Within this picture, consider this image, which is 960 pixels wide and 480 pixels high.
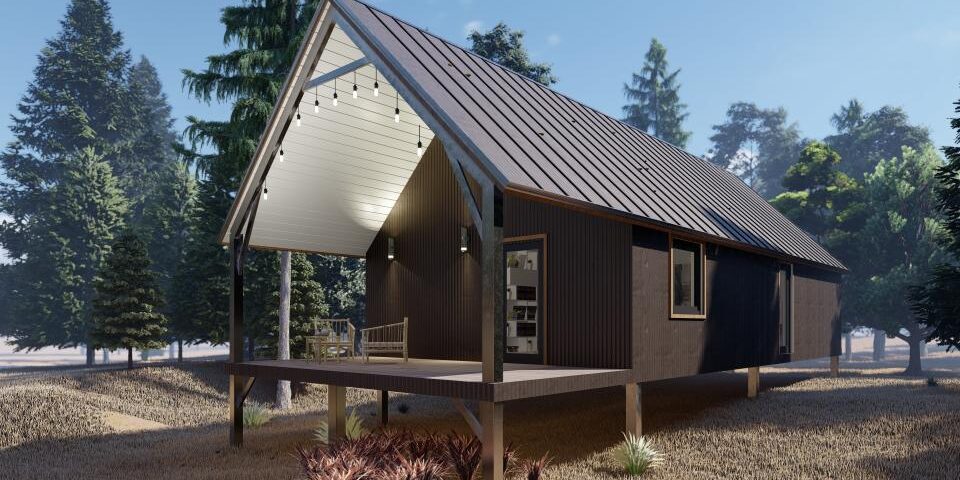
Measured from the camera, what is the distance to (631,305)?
10.6 m

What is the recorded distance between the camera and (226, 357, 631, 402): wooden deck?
8.21 m

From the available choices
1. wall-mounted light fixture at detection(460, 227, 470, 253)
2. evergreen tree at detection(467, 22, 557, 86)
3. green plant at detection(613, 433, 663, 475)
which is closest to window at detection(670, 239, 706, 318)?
green plant at detection(613, 433, 663, 475)

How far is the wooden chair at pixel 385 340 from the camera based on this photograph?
1183 cm

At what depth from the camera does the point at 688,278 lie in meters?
12.4

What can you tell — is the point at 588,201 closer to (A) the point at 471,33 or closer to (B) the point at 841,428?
(B) the point at 841,428

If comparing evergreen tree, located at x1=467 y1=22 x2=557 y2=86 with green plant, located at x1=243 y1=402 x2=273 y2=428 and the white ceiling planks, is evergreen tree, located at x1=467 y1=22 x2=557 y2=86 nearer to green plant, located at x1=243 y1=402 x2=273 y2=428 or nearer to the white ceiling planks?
the white ceiling planks

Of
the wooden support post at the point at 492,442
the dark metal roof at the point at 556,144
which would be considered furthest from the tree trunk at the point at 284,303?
the wooden support post at the point at 492,442

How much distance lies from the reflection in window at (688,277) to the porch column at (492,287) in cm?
493

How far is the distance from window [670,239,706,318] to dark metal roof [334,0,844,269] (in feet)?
1.62

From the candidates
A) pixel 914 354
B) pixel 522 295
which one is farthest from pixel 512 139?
pixel 914 354

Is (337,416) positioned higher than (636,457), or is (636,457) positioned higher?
(337,416)

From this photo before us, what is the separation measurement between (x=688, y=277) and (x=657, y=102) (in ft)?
137

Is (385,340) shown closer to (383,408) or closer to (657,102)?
(383,408)

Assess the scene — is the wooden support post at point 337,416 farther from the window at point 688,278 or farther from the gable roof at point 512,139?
the window at point 688,278
